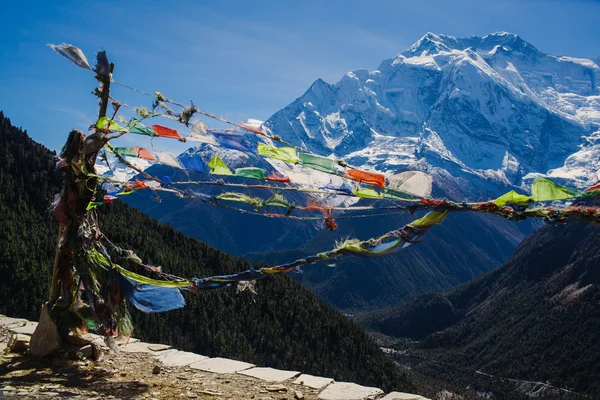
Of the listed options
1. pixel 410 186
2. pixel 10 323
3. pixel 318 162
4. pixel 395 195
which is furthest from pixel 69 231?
pixel 410 186

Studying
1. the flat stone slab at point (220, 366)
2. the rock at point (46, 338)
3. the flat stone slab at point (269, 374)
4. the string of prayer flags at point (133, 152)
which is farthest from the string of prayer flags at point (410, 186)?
the rock at point (46, 338)

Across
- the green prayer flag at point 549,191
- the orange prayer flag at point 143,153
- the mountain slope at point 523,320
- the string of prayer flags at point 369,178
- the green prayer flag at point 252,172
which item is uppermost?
the orange prayer flag at point 143,153

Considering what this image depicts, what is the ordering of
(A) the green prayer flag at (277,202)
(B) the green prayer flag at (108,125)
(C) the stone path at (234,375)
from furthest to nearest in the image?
(B) the green prayer flag at (108,125)
(C) the stone path at (234,375)
(A) the green prayer flag at (277,202)

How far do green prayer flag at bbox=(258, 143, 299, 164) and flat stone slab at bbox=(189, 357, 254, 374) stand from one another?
11.8 feet

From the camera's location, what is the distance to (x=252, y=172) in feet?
24.3

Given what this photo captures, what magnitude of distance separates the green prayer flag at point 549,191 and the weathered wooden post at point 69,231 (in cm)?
639

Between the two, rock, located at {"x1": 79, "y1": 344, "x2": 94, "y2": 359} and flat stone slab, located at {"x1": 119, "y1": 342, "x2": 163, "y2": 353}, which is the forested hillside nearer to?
flat stone slab, located at {"x1": 119, "y1": 342, "x2": 163, "y2": 353}

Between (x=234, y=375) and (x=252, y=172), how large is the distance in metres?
3.27

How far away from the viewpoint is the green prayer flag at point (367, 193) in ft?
21.3

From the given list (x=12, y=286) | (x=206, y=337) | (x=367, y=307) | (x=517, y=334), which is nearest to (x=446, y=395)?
(x=517, y=334)

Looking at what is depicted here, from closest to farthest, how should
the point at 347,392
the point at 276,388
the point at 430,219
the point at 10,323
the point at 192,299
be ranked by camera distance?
the point at 430,219 < the point at 347,392 < the point at 276,388 < the point at 10,323 < the point at 192,299

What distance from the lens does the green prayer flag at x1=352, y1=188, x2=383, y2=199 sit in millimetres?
6504

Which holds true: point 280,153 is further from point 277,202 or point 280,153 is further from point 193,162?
point 193,162

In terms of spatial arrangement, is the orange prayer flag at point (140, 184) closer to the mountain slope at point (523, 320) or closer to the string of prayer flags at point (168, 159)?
the string of prayer flags at point (168, 159)
